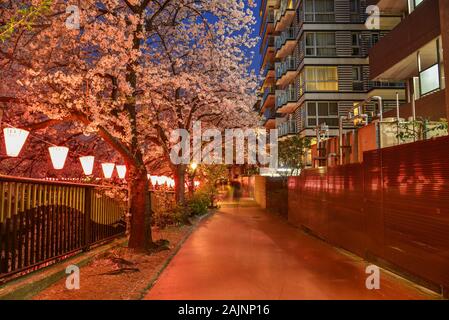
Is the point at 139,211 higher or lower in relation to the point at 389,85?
lower

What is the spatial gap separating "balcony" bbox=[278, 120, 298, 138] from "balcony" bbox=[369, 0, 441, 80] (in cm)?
1979

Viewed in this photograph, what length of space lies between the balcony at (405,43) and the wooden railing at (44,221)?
13.0m

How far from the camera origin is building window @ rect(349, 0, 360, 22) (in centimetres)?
3584

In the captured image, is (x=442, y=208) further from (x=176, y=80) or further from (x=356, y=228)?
(x=176, y=80)

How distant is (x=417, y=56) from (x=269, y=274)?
1243cm

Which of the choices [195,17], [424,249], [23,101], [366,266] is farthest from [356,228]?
[195,17]

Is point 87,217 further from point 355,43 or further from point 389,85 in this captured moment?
point 355,43

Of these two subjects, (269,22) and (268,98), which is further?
(268,98)

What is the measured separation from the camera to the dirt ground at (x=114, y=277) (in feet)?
24.3

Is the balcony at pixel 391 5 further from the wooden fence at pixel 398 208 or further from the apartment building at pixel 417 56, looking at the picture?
the wooden fence at pixel 398 208

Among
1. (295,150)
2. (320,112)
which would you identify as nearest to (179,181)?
(295,150)

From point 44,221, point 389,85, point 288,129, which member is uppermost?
point 389,85

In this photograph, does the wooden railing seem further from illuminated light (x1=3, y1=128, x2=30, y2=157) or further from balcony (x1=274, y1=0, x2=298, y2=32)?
balcony (x1=274, y1=0, x2=298, y2=32)

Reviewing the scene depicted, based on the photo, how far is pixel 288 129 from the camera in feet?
Answer: 139
